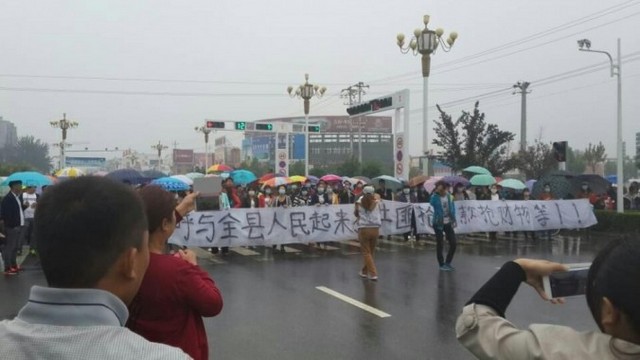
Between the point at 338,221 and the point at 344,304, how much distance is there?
6.49m

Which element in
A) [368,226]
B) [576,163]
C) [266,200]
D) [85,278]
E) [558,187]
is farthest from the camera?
[576,163]

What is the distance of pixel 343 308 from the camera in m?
7.48

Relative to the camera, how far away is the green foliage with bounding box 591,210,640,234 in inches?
659

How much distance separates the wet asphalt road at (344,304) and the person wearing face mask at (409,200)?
179 centimetres

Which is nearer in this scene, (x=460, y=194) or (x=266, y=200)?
(x=266, y=200)

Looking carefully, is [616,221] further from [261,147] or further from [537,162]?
[261,147]

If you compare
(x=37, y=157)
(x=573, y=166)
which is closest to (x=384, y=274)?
(x=573, y=166)

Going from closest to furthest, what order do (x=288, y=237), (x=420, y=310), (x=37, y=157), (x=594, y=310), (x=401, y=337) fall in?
(x=594, y=310)
(x=401, y=337)
(x=420, y=310)
(x=288, y=237)
(x=37, y=157)

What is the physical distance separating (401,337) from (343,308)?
1.51 m

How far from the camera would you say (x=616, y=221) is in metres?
17.3

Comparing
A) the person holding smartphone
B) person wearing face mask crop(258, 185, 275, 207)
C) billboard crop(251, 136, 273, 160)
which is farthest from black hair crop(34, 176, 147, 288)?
billboard crop(251, 136, 273, 160)

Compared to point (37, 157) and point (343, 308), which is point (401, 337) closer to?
point (343, 308)

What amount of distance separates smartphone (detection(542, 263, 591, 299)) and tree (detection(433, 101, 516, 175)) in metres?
22.4

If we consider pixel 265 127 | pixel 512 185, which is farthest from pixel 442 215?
pixel 265 127
